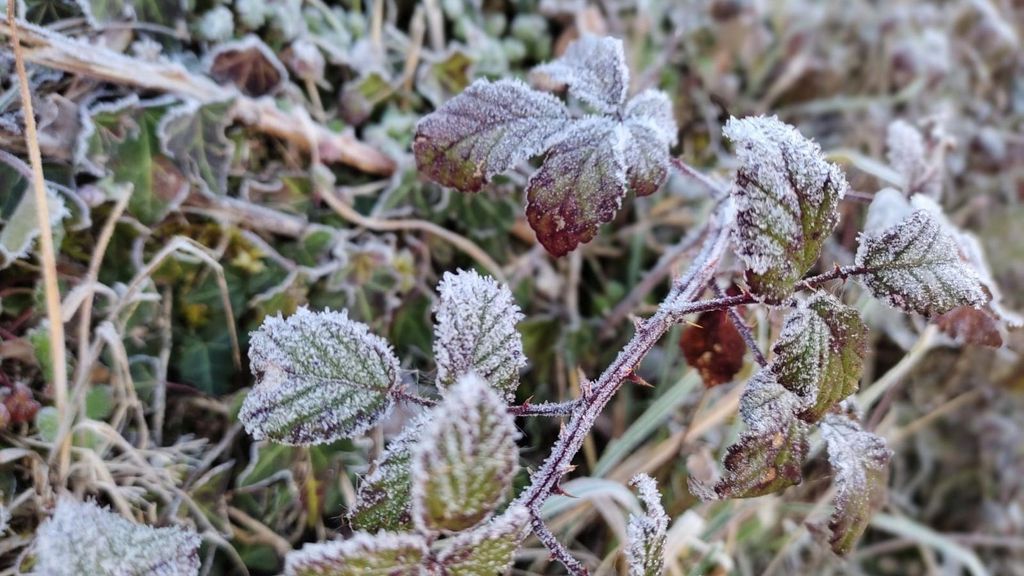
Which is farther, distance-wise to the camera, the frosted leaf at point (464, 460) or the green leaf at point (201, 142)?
the green leaf at point (201, 142)

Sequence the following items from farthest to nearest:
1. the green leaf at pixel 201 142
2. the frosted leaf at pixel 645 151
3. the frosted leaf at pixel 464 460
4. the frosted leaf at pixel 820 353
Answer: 1. the green leaf at pixel 201 142
2. the frosted leaf at pixel 645 151
3. the frosted leaf at pixel 820 353
4. the frosted leaf at pixel 464 460

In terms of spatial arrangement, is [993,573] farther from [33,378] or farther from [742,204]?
[33,378]

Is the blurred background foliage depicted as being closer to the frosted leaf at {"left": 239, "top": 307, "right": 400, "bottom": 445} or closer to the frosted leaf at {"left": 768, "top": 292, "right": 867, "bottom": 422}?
the frosted leaf at {"left": 239, "top": 307, "right": 400, "bottom": 445}

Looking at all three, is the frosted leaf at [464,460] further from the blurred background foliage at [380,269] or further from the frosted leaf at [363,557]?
the blurred background foliage at [380,269]

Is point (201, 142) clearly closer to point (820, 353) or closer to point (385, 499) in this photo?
point (385, 499)

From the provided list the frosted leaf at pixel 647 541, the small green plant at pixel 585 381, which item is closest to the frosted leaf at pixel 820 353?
the small green plant at pixel 585 381

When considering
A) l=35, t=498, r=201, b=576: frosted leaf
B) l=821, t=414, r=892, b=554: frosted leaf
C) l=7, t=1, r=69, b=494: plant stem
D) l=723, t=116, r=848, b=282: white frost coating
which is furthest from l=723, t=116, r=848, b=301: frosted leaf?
l=7, t=1, r=69, b=494: plant stem

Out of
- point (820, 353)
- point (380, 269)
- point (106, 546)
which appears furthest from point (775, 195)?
point (106, 546)
